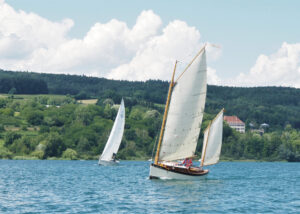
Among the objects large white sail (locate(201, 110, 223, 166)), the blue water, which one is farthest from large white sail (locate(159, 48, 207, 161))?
large white sail (locate(201, 110, 223, 166))

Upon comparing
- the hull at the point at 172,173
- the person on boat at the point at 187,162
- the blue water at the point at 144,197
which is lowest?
the blue water at the point at 144,197

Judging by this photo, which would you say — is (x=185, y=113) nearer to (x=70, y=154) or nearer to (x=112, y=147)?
(x=112, y=147)

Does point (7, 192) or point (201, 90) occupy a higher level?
point (201, 90)

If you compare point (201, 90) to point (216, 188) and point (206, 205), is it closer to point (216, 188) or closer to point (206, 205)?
point (216, 188)

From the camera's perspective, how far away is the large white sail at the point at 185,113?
2763 inches

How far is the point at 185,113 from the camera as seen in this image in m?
71.1

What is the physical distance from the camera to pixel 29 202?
52.4 metres

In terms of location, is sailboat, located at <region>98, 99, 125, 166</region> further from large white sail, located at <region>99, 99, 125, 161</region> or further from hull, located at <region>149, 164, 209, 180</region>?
hull, located at <region>149, 164, 209, 180</region>

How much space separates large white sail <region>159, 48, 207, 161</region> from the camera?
230ft

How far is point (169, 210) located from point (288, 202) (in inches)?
609

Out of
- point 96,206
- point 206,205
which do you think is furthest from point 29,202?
point 206,205

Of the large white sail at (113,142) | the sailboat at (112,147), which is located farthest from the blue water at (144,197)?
the large white sail at (113,142)

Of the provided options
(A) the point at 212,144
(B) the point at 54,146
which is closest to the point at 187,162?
(A) the point at 212,144

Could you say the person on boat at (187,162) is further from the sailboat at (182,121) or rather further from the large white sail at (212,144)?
the large white sail at (212,144)
